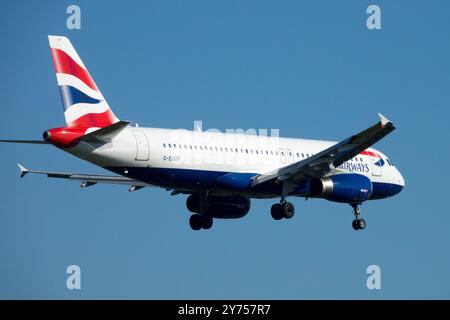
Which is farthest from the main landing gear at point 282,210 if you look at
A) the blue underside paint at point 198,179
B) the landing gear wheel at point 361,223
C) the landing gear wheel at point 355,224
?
the landing gear wheel at point 361,223

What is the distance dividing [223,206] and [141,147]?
9368mm

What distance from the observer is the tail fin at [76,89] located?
56.9m

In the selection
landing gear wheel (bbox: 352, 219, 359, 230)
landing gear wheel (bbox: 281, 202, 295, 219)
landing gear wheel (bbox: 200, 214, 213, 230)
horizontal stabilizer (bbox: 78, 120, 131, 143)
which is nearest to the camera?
horizontal stabilizer (bbox: 78, 120, 131, 143)

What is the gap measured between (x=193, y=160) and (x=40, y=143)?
25.9 feet

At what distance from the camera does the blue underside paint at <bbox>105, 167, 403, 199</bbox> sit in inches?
2290

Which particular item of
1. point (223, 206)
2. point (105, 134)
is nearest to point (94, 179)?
point (223, 206)

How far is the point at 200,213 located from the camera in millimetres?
64125

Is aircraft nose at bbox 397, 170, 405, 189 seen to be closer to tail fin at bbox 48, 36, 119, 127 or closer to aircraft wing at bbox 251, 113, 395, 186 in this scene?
aircraft wing at bbox 251, 113, 395, 186

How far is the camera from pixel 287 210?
6153 cm

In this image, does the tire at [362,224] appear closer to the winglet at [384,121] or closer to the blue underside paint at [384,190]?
the blue underside paint at [384,190]

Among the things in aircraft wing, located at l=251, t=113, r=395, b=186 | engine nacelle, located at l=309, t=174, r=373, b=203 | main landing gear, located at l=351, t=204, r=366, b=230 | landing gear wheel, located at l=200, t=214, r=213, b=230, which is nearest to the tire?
main landing gear, located at l=351, t=204, r=366, b=230

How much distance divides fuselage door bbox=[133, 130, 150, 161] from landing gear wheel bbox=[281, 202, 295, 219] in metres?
8.11

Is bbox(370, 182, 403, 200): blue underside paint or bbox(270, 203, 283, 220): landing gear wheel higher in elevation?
bbox(370, 182, 403, 200): blue underside paint
